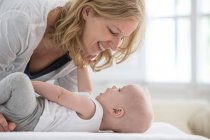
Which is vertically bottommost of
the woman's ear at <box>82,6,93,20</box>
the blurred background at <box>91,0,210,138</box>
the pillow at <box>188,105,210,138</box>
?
the pillow at <box>188,105,210,138</box>

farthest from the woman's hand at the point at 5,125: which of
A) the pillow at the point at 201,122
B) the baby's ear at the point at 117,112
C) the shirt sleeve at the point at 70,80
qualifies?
the pillow at the point at 201,122

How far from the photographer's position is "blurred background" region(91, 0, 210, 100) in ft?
10.6

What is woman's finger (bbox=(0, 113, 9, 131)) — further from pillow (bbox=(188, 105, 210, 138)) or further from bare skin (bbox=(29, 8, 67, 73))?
pillow (bbox=(188, 105, 210, 138))

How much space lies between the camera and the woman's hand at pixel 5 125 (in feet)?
4.69

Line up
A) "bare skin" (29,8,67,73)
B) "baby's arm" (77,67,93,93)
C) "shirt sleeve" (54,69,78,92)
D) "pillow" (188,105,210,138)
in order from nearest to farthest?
"bare skin" (29,8,67,73) → "baby's arm" (77,67,93,93) → "shirt sleeve" (54,69,78,92) → "pillow" (188,105,210,138)

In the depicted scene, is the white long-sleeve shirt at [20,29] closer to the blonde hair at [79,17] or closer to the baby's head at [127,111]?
the blonde hair at [79,17]

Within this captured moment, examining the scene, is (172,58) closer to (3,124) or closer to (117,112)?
(117,112)

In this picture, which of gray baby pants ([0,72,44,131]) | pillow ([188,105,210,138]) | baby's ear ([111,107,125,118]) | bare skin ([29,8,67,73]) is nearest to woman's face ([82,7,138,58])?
bare skin ([29,8,67,73])

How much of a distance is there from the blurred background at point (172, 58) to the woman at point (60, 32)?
131cm

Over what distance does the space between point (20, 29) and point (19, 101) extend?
0.30 meters

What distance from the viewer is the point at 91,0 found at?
5.74 ft

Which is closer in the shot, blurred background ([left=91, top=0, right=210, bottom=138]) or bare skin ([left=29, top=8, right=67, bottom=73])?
bare skin ([left=29, top=8, right=67, bottom=73])

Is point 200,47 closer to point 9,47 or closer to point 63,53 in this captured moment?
point 63,53

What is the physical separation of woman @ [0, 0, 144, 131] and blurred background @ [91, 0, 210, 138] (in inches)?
51.5
